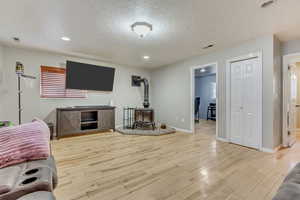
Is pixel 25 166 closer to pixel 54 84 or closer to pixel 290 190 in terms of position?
pixel 290 190

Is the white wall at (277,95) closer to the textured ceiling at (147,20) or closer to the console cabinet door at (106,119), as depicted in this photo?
the textured ceiling at (147,20)

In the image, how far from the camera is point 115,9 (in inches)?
84.2

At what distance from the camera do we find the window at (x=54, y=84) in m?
4.13

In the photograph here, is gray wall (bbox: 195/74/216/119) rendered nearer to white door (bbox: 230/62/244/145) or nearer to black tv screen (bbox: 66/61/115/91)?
white door (bbox: 230/62/244/145)

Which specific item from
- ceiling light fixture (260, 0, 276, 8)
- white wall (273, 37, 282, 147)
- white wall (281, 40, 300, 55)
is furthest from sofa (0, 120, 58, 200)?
white wall (281, 40, 300, 55)

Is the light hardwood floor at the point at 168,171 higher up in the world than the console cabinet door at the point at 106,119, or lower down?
lower down

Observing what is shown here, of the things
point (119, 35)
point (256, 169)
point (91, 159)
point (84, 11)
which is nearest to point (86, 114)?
point (91, 159)

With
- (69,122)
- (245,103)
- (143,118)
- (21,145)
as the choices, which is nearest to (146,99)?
(143,118)

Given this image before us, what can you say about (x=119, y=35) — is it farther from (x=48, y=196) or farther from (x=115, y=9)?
(x=48, y=196)

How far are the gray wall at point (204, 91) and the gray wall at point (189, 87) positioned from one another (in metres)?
3.15

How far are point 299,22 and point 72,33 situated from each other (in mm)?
4165

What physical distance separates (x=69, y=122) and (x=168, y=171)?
3.18 m

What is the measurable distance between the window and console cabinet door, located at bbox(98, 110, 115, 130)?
1.03m

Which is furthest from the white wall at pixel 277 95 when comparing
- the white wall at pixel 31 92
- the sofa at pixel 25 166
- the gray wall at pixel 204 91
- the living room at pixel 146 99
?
the white wall at pixel 31 92
